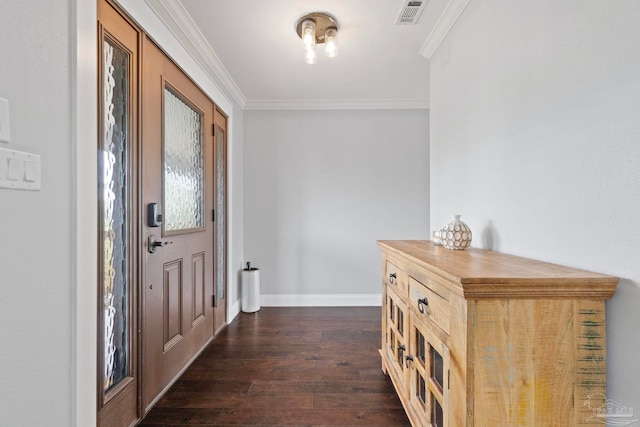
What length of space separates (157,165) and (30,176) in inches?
34.6

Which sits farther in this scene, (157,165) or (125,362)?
(157,165)

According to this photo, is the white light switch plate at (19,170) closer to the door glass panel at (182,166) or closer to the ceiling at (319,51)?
the door glass panel at (182,166)

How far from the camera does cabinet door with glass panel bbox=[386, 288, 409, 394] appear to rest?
1.53m

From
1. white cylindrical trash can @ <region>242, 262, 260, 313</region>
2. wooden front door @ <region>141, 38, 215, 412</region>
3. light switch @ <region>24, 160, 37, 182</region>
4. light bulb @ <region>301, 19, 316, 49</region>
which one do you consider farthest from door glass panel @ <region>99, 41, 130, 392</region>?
white cylindrical trash can @ <region>242, 262, 260, 313</region>

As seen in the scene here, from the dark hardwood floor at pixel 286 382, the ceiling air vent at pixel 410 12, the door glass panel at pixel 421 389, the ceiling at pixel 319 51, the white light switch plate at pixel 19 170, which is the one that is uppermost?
the ceiling at pixel 319 51

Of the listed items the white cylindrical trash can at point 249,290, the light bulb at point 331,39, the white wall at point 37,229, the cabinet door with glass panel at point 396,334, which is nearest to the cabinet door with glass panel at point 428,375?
the cabinet door with glass panel at point 396,334

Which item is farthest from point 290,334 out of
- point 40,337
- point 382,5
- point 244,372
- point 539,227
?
point 382,5

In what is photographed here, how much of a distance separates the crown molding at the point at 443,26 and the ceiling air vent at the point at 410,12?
0.16 m

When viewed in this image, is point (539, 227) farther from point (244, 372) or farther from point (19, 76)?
point (244, 372)

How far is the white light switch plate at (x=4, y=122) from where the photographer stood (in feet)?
2.76

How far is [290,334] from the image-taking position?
2711mm

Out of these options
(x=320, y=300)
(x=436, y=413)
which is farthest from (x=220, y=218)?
(x=436, y=413)

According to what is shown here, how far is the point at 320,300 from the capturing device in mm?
3502

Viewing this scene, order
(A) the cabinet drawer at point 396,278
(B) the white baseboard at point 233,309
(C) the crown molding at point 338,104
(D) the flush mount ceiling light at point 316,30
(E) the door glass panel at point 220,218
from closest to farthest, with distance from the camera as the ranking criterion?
(A) the cabinet drawer at point 396,278
(D) the flush mount ceiling light at point 316,30
(E) the door glass panel at point 220,218
(B) the white baseboard at point 233,309
(C) the crown molding at point 338,104
